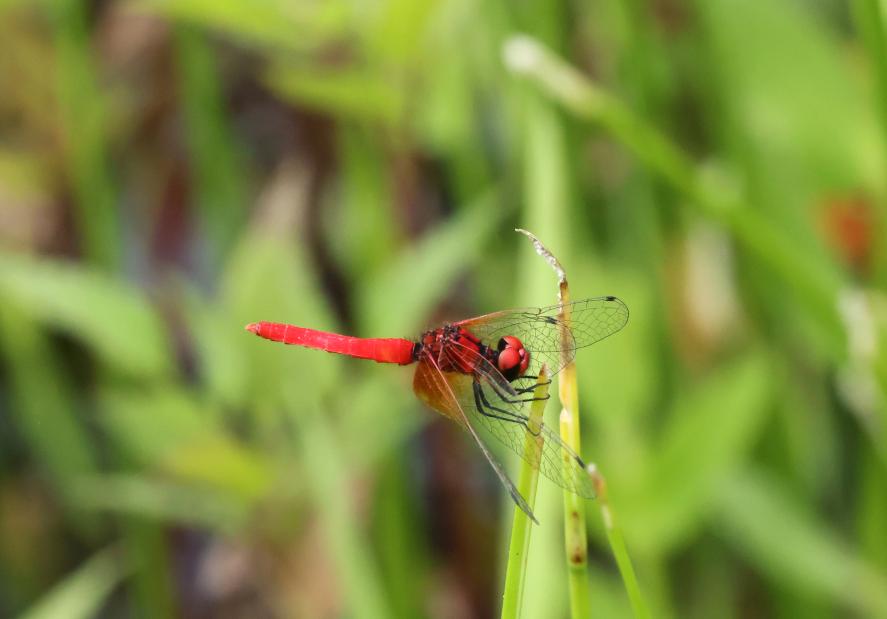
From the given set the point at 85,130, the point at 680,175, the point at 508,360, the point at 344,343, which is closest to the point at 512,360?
the point at 508,360

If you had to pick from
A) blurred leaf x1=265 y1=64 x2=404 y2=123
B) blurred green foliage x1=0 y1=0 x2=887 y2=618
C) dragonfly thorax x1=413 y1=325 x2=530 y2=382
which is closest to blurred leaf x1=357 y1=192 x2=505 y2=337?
blurred green foliage x1=0 y1=0 x2=887 y2=618

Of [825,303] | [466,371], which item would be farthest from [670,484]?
[466,371]

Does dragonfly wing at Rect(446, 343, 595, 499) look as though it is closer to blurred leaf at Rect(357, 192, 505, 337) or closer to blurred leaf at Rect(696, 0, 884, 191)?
blurred leaf at Rect(357, 192, 505, 337)

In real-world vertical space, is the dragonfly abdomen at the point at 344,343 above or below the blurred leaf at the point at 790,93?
below

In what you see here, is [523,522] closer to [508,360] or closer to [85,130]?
[508,360]

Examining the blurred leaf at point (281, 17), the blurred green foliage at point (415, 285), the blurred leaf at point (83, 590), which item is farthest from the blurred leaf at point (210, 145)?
the blurred leaf at point (83, 590)

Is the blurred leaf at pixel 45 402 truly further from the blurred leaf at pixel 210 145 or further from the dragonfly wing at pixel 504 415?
the dragonfly wing at pixel 504 415

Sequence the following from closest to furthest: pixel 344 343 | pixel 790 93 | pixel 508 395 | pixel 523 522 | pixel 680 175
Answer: pixel 523 522, pixel 508 395, pixel 344 343, pixel 680 175, pixel 790 93
